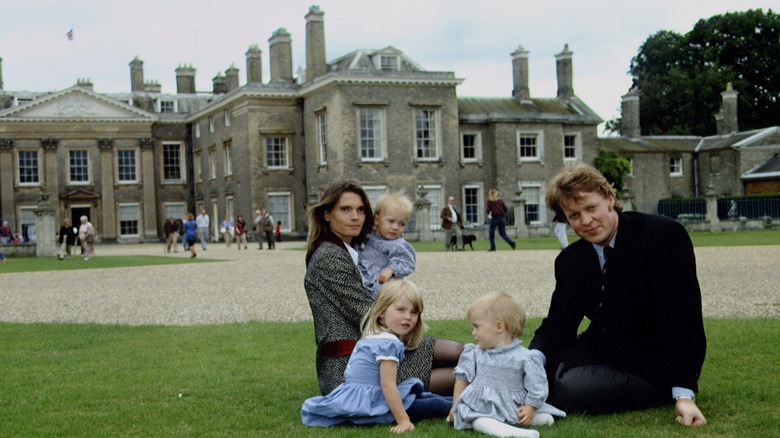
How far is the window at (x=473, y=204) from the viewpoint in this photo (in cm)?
4178

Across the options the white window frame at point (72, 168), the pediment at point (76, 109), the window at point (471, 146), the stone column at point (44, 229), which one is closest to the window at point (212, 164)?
the pediment at point (76, 109)

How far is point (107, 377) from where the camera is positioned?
22.1 ft

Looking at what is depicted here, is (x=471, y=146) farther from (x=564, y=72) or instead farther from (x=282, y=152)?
(x=282, y=152)

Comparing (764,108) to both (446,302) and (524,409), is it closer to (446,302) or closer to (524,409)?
(446,302)

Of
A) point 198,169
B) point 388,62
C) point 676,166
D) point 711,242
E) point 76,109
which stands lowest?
point 711,242

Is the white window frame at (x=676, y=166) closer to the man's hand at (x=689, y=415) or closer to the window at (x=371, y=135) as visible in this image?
the window at (x=371, y=135)

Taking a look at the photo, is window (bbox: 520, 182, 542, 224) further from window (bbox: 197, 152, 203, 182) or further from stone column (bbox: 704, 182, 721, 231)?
window (bbox: 197, 152, 203, 182)

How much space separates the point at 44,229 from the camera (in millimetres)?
30594

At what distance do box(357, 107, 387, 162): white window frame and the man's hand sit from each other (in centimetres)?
3443

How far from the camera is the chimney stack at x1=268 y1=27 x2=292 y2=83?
4191 cm

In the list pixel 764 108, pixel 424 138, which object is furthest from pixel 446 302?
pixel 764 108

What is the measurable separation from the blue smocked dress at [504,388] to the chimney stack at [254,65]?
134 feet

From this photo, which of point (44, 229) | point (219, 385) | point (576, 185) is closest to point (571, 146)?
point (44, 229)

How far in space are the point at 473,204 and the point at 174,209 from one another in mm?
17938
